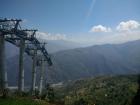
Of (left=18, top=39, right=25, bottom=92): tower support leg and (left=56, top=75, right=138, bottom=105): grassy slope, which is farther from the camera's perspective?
(left=56, top=75, right=138, bottom=105): grassy slope

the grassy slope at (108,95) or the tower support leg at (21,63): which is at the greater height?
the tower support leg at (21,63)

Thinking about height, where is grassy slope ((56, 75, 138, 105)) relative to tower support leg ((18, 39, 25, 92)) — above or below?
below

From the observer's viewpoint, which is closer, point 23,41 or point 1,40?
point 1,40

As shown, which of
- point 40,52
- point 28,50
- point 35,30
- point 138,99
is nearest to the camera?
point 138,99

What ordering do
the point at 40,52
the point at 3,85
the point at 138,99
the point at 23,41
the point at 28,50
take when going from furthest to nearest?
the point at 40,52 → the point at 28,50 → the point at 23,41 → the point at 3,85 → the point at 138,99

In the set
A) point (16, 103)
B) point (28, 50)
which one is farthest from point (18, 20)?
point (16, 103)

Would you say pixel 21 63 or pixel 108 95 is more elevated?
pixel 21 63

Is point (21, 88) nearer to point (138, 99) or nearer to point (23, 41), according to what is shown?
point (23, 41)

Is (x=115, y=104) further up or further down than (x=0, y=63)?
further down

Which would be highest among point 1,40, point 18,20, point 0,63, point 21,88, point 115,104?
point 18,20

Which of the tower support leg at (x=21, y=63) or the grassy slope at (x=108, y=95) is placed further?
the grassy slope at (x=108, y=95)

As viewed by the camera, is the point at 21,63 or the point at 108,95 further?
the point at 108,95
